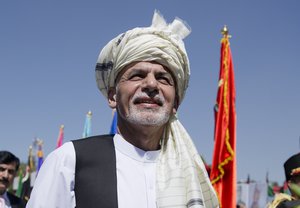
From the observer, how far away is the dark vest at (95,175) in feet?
7.05

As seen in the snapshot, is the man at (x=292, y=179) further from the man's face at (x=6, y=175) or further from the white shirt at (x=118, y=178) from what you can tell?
the man's face at (x=6, y=175)

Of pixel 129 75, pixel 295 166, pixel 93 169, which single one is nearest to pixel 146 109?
pixel 129 75

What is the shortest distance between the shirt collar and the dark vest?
0.07 m

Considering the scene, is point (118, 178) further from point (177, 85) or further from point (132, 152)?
Answer: point (177, 85)

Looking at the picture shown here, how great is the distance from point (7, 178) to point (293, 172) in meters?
3.73

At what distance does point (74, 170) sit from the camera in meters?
2.21

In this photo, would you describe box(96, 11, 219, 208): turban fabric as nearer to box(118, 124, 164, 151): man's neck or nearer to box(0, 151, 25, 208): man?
box(118, 124, 164, 151): man's neck

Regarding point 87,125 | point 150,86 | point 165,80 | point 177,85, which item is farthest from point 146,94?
point 87,125

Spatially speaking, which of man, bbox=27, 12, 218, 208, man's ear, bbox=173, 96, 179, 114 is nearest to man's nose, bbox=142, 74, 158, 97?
man, bbox=27, 12, 218, 208

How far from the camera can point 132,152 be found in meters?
2.45

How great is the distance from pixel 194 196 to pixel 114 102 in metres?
0.75

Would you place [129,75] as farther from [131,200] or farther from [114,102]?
[131,200]

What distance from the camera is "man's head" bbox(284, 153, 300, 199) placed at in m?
4.57

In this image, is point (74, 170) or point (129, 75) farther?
point (129, 75)
